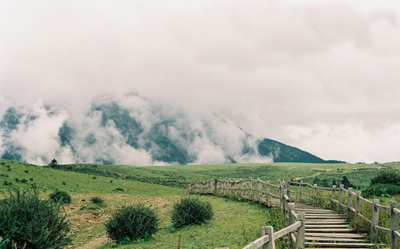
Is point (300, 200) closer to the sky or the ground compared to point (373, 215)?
closer to the ground

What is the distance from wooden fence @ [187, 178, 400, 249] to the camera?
31.3ft

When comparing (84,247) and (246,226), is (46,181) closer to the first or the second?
(84,247)

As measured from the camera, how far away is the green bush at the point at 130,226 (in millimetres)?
16391

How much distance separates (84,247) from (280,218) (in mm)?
8933

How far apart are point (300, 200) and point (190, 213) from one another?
954 cm

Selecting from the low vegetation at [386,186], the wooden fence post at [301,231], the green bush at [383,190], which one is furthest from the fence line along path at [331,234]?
the low vegetation at [386,186]

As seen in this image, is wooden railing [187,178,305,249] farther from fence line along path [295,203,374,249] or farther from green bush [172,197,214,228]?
green bush [172,197,214,228]

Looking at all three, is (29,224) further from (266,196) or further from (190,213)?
(266,196)

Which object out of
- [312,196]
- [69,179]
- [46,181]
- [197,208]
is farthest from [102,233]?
[69,179]

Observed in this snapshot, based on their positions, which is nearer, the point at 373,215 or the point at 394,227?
the point at 394,227

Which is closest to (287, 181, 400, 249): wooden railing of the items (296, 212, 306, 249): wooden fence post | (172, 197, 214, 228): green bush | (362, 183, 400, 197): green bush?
(296, 212, 306, 249): wooden fence post

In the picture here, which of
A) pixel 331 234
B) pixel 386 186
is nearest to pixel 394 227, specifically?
pixel 331 234

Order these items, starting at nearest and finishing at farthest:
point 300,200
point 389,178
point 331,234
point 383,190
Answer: point 331,234 < point 300,200 < point 383,190 < point 389,178

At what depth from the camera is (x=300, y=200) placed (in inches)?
998
